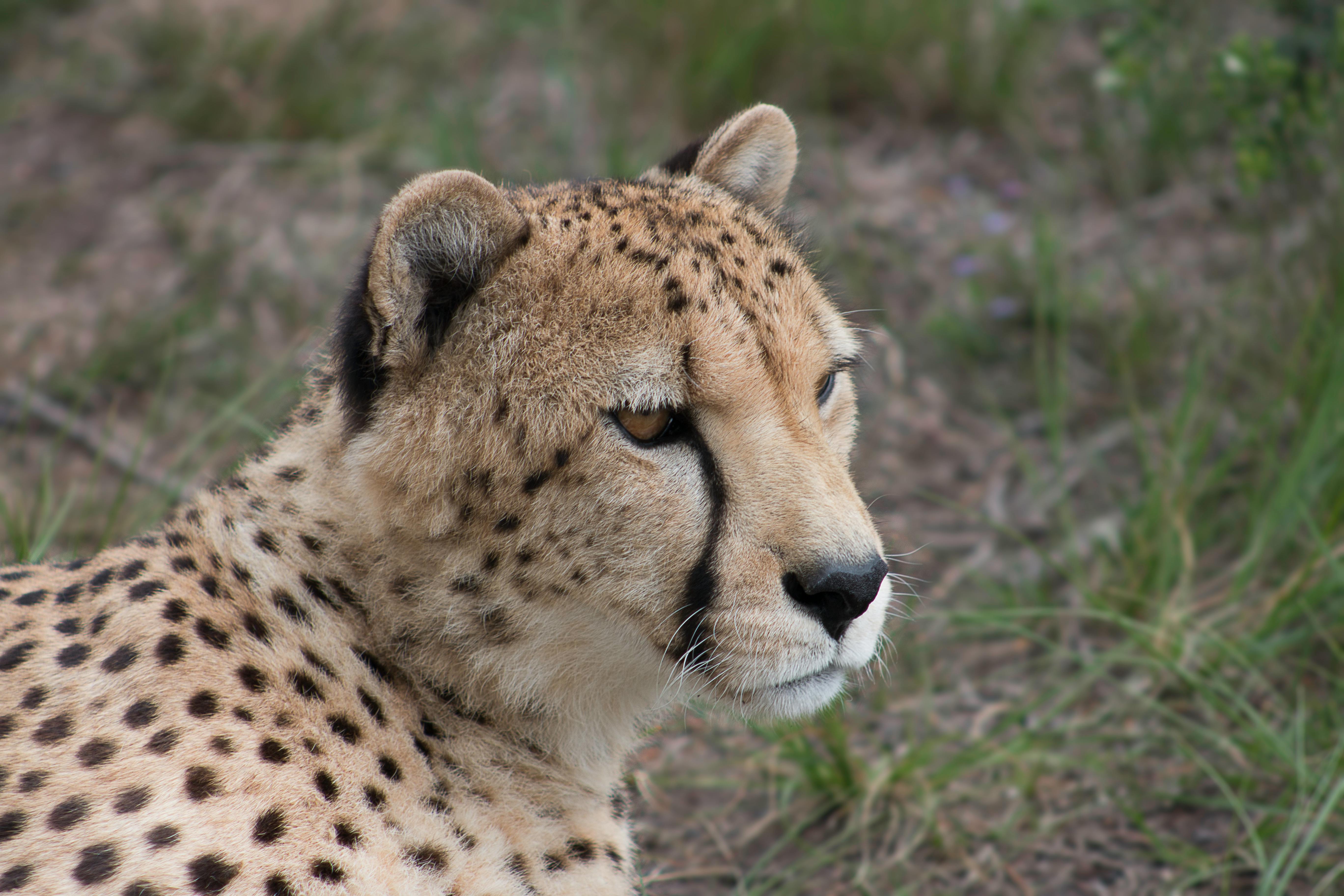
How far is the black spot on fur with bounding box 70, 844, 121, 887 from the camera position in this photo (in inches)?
72.1

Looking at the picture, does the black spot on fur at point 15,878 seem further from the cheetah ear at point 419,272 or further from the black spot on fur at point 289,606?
the cheetah ear at point 419,272

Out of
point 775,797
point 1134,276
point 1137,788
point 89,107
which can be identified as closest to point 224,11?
point 89,107

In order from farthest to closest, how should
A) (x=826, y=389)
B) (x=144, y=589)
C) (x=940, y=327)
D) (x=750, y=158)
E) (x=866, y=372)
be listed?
(x=940, y=327), (x=866, y=372), (x=750, y=158), (x=826, y=389), (x=144, y=589)

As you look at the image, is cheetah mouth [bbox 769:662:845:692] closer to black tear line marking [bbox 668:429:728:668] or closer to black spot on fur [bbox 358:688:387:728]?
black tear line marking [bbox 668:429:728:668]

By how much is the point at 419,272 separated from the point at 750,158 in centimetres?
102

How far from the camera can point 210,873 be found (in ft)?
6.09

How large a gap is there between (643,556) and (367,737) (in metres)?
0.55

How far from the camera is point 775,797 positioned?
3473 mm

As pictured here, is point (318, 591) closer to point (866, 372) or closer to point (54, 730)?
point (54, 730)

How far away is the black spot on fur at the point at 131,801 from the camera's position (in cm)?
188

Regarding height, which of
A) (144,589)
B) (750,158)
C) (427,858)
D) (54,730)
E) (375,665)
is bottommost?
(427,858)

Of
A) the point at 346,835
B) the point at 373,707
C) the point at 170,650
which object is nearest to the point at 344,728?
the point at 373,707

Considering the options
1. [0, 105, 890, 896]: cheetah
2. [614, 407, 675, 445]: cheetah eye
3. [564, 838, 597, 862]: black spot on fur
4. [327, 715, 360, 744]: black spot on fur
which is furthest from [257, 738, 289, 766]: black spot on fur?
[614, 407, 675, 445]: cheetah eye

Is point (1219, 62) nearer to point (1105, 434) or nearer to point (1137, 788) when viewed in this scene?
point (1105, 434)
